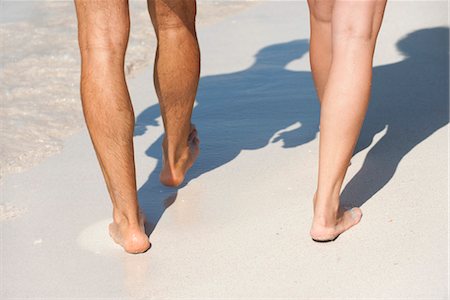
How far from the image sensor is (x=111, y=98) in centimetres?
306

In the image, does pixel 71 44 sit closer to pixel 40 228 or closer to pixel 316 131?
pixel 316 131

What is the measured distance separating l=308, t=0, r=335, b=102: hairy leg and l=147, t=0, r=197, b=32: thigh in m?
0.41

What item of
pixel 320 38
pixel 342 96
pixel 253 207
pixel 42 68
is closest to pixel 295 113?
pixel 320 38

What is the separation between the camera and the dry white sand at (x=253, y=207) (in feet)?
9.57

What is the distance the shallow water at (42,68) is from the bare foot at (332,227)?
4.37ft

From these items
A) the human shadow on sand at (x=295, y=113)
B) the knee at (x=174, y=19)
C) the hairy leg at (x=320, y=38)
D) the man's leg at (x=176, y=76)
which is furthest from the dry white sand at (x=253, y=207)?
the knee at (x=174, y=19)

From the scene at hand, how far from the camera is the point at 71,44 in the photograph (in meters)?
5.71

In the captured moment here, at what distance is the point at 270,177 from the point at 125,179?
2.29 feet

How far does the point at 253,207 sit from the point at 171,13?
27.5 inches

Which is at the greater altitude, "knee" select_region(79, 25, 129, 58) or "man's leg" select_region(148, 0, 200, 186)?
"knee" select_region(79, 25, 129, 58)

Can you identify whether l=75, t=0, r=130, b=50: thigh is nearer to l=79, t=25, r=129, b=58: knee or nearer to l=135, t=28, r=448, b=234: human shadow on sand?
l=79, t=25, r=129, b=58: knee

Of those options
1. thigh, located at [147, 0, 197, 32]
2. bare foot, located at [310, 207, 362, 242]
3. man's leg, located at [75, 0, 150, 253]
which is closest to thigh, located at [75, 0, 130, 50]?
man's leg, located at [75, 0, 150, 253]

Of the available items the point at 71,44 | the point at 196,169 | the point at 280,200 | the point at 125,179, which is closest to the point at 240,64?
the point at 71,44

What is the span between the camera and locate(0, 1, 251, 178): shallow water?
418cm
